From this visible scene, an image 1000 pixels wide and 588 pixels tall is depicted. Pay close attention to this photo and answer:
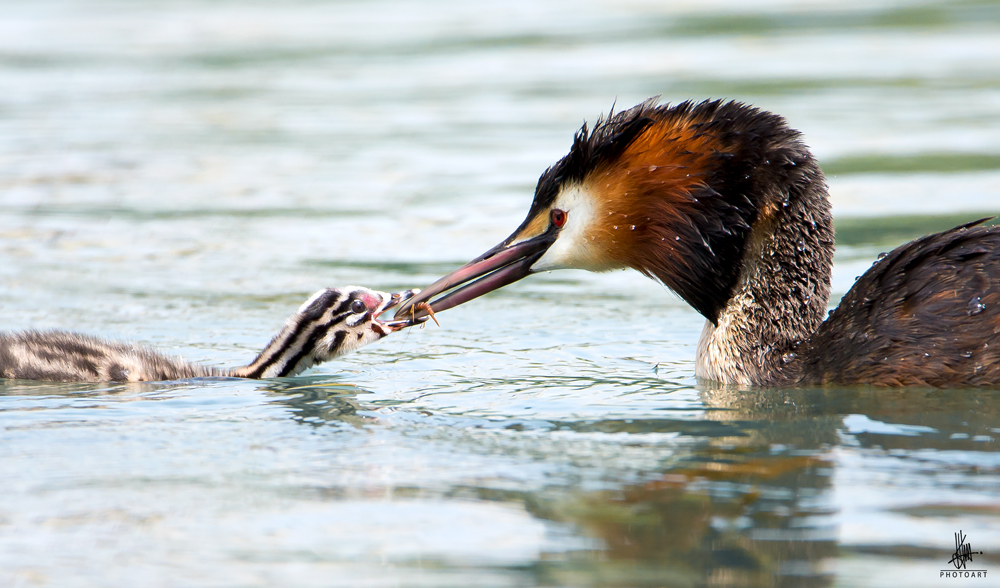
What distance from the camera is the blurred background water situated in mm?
4219

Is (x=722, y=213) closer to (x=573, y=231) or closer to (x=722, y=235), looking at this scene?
(x=722, y=235)

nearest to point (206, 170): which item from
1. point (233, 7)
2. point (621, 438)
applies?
point (621, 438)

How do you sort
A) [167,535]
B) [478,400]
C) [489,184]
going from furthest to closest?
[489,184], [478,400], [167,535]

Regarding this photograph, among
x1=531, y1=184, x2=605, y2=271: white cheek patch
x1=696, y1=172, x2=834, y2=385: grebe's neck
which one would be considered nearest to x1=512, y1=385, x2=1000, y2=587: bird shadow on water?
x1=696, y1=172, x2=834, y2=385: grebe's neck

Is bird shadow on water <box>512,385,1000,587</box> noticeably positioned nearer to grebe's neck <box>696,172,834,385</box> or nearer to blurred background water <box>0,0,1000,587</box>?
blurred background water <box>0,0,1000,587</box>

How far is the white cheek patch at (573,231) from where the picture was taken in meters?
6.20

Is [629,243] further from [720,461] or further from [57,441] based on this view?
[57,441]

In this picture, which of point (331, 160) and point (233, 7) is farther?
point (233, 7)

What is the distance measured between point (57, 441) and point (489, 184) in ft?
18.2

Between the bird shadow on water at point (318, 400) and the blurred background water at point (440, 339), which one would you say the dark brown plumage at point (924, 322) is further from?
the bird shadow on water at point (318, 400)

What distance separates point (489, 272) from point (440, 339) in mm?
903

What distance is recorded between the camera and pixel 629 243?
20.4 feet

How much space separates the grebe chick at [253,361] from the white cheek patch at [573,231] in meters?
0.68

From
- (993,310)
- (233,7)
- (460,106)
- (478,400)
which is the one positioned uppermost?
(233,7)
